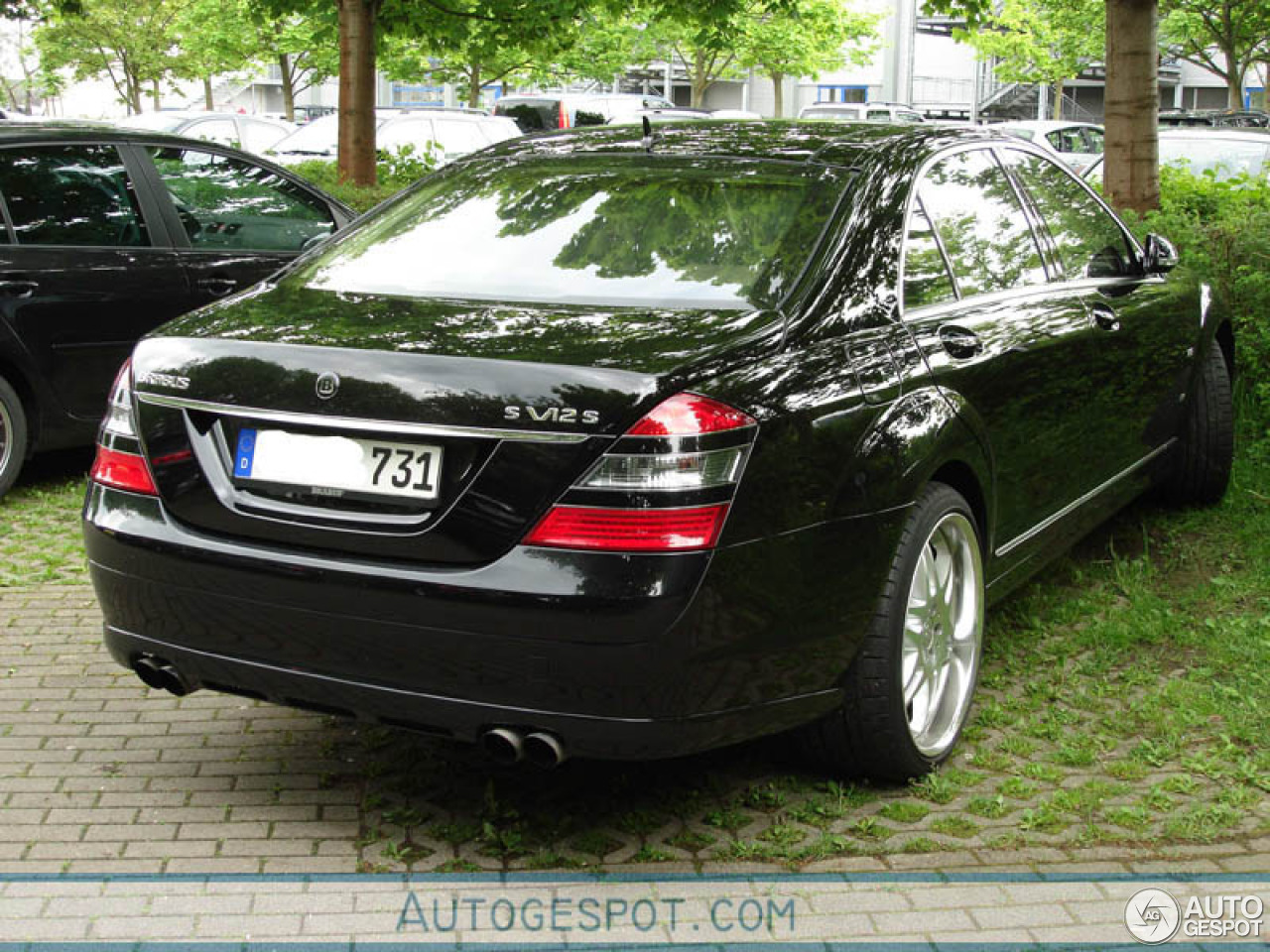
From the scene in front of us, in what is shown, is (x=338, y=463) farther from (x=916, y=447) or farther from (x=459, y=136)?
(x=459, y=136)

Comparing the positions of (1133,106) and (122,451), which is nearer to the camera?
(122,451)

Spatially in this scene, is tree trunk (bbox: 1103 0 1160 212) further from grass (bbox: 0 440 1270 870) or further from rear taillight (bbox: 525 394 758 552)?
rear taillight (bbox: 525 394 758 552)

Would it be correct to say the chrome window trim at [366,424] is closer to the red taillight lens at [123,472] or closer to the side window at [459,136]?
the red taillight lens at [123,472]

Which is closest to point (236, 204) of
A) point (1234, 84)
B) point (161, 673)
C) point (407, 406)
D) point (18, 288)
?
point (18, 288)

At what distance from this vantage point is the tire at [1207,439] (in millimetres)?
6387

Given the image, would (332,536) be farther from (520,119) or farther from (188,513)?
(520,119)

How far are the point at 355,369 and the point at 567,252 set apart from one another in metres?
0.83

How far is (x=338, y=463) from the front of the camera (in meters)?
3.35

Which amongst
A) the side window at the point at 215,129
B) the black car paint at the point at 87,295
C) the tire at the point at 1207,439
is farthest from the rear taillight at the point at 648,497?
the side window at the point at 215,129

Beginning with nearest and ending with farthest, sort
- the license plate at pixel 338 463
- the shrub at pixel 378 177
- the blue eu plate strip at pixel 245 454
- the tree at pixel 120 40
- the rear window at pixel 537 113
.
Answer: the license plate at pixel 338 463, the blue eu plate strip at pixel 245 454, the shrub at pixel 378 177, the rear window at pixel 537 113, the tree at pixel 120 40

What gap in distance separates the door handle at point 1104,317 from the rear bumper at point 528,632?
1.85 m

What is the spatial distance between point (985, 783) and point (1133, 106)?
239 inches

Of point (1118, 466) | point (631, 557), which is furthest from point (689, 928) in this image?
point (1118, 466)

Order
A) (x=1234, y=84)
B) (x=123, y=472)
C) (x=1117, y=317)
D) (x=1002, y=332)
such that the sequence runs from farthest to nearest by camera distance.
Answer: (x=1234, y=84)
(x=1117, y=317)
(x=1002, y=332)
(x=123, y=472)
